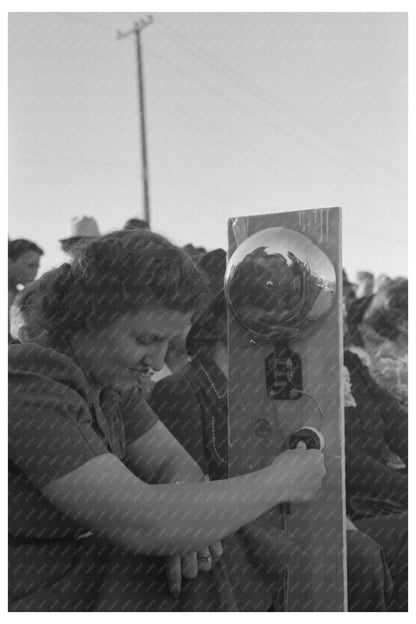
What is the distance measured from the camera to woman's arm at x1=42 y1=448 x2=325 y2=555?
4.60 feet

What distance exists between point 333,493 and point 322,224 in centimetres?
64

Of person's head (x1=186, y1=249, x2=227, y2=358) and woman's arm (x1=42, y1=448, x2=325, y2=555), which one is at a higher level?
person's head (x1=186, y1=249, x2=227, y2=358)

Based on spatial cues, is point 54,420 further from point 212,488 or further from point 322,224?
point 322,224

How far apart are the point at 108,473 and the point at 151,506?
10 centimetres

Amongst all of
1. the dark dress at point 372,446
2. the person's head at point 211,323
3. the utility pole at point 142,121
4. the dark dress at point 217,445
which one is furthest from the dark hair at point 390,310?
the utility pole at point 142,121

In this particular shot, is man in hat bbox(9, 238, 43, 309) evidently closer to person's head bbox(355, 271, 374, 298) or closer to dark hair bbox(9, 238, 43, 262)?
dark hair bbox(9, 238, 43, 262)

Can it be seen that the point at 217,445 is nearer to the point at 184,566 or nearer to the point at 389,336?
the point at 184,566

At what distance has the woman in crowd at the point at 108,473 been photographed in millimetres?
1419

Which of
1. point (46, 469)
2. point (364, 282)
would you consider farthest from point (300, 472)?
point (364, 282)

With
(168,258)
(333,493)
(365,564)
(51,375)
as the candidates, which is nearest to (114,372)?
(51,375)

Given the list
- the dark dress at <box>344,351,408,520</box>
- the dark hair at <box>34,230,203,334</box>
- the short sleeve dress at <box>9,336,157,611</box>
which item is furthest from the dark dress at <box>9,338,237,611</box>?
the dark dress at <box>344,351,408,520</box>

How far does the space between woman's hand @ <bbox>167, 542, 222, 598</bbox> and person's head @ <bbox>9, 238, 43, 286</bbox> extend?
2784 millimetres

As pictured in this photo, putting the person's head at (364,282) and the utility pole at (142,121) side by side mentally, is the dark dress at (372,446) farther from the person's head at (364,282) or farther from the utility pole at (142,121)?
the utility pole at (142,121)

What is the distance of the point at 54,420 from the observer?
1429mm
